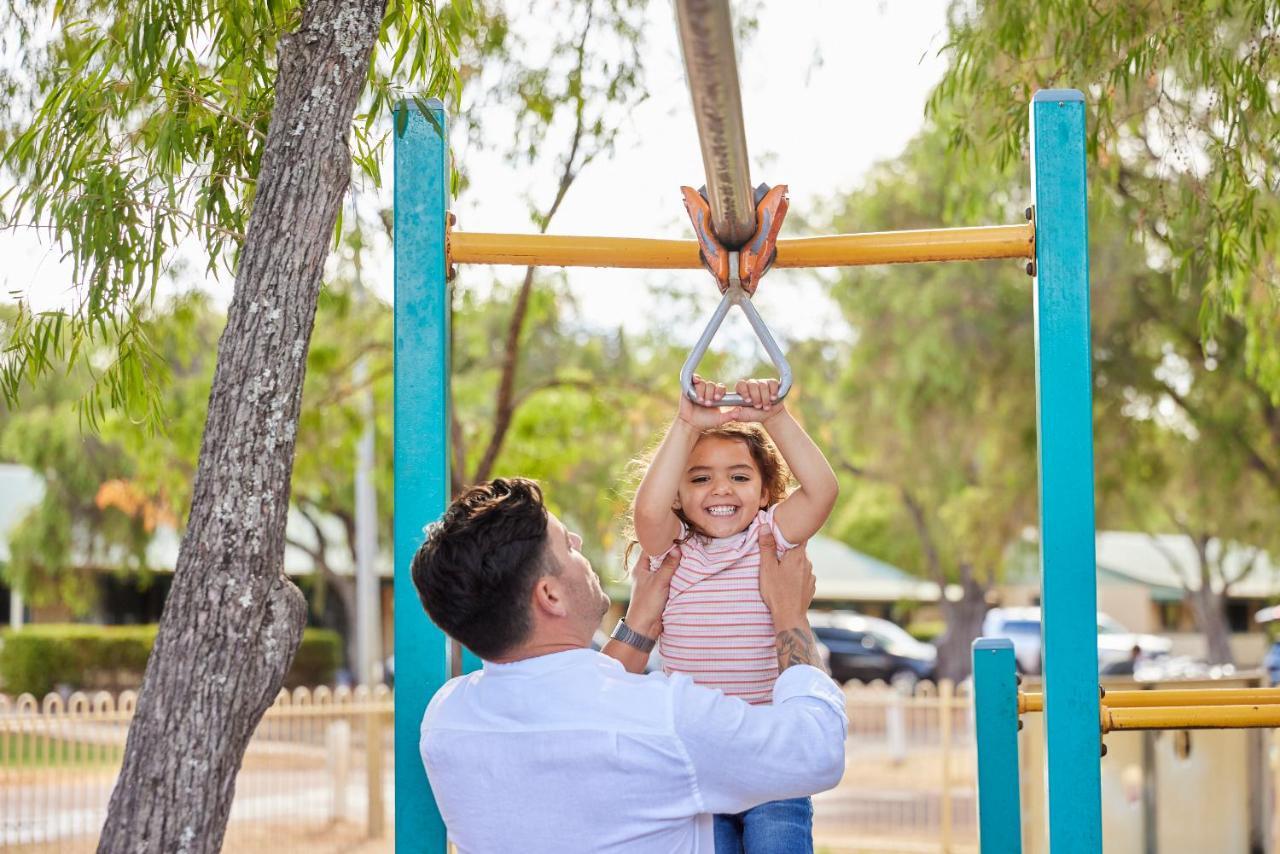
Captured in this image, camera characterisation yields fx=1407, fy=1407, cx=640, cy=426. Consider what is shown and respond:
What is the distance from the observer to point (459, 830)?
77.7 inches

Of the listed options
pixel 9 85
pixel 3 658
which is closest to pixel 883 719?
pixel 3 658

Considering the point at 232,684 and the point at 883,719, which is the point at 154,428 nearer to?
the point at 232,684

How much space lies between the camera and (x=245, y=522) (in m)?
2.35

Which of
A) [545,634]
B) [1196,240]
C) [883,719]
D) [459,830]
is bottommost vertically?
[883,719]

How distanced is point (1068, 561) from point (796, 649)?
0.50 meters

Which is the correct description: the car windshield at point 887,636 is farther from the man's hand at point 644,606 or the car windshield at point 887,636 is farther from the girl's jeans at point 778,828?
the girl's jeans at point 778,828

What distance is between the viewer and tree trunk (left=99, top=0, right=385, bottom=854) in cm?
228

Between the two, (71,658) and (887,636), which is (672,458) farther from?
(887,636)

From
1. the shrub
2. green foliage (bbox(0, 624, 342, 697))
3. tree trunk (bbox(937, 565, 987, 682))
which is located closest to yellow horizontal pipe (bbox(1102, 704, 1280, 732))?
green foliage (bbox(0, 624, 342, 697))

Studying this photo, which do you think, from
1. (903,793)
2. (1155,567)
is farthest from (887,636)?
(903,793)

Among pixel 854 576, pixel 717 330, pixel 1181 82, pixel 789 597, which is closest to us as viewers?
pixel 717 330

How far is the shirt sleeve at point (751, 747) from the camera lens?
6.05ft

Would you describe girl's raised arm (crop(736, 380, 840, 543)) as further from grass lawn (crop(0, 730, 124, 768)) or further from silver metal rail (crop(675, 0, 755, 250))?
grass lawn (crop(0, 730, 124, 768))

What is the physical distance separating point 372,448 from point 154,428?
35.8ft
